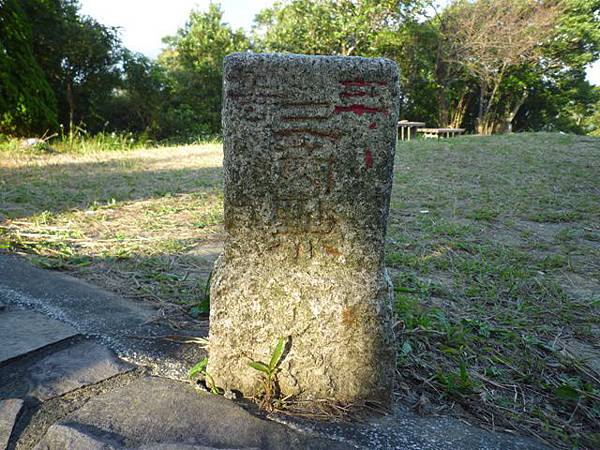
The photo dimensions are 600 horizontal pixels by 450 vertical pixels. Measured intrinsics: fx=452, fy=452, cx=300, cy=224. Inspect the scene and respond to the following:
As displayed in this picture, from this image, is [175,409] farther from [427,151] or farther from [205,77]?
[205,77]

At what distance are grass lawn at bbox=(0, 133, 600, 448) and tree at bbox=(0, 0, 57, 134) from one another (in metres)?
2.32

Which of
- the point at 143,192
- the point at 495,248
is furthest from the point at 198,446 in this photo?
the point at 143,192

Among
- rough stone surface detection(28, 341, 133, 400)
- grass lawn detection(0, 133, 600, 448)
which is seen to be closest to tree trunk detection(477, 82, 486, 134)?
grass lawn detection(0, 133, 600, 448)

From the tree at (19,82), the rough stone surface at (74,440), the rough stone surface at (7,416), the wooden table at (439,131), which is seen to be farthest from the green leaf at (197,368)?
the wooden table at (439,131)

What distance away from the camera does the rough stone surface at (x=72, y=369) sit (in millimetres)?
1270

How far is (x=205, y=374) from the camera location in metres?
1.35

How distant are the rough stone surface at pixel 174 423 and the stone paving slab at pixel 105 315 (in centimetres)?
14

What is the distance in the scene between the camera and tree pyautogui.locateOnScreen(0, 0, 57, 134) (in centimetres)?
734

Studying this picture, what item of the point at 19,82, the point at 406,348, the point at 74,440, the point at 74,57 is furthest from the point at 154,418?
the point at 74,57

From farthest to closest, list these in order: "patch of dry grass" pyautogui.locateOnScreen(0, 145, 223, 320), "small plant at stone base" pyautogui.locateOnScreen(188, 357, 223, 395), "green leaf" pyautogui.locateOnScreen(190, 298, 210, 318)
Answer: "patch of dry grass" pyautogui.locateOnScreen(0, 145, 223, 320) → "green leaf" pyautogui.locateOnScreen(190, 298, 210, 318) → "small plant at stone base" pyautogui.locateOnScreen(188, 357, 223, 395)

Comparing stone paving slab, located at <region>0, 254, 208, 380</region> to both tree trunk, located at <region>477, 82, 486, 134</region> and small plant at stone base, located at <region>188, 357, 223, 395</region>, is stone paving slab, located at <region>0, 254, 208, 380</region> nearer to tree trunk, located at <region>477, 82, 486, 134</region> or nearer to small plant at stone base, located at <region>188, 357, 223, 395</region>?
small plant at stone base, located at <region>188, 357, 223, 395</region>

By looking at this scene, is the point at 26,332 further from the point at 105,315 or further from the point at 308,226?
the point at 308,226

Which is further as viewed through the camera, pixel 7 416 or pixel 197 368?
pixel 197 368

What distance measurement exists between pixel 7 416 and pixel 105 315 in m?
0.58
